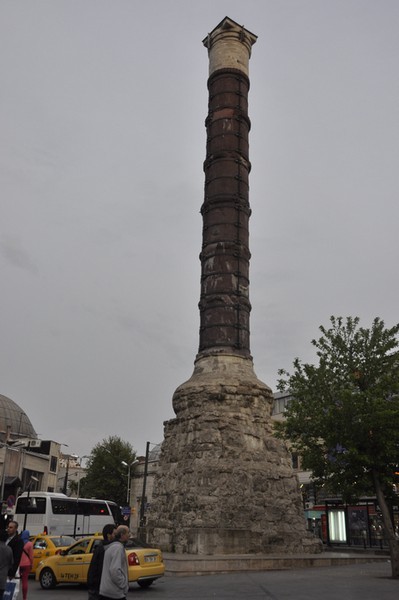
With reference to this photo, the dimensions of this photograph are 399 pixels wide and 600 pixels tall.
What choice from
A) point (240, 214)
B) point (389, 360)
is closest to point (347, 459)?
point (389, 360)

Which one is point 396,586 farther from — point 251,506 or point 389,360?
point 251,506

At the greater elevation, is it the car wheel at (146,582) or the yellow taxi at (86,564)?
the yellow taxi at (86,564)

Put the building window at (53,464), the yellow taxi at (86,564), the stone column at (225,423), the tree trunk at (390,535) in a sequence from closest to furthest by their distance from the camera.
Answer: the yellow taxi at (86,564) → the tree trunk at (390,535) → the stone column at (225,423) → the building window at (53,464)

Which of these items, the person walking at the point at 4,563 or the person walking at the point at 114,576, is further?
the person walking at the point at 4,563

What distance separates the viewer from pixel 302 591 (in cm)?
1235

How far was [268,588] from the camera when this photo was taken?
42.8 ft

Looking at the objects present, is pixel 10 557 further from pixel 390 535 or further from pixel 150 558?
pixel 390 535

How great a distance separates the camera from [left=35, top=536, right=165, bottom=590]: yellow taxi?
523 inches

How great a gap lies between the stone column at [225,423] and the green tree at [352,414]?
4.61m

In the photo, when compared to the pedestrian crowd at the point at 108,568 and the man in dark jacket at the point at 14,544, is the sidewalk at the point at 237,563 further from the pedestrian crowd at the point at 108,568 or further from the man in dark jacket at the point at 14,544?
the pedestrian crowd at the point at 108,568

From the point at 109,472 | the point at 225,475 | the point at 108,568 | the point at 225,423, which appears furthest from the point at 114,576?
the point at 109,472

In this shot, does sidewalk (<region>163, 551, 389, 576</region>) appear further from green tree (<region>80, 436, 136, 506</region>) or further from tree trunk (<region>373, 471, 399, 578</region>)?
green tree (<region>80, 436, 136, 506</region>)

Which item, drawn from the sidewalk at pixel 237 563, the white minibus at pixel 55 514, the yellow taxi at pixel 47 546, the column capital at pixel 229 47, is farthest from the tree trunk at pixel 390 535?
the column capital at pixel 229 47

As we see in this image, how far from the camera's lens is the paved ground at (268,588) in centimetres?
1170
